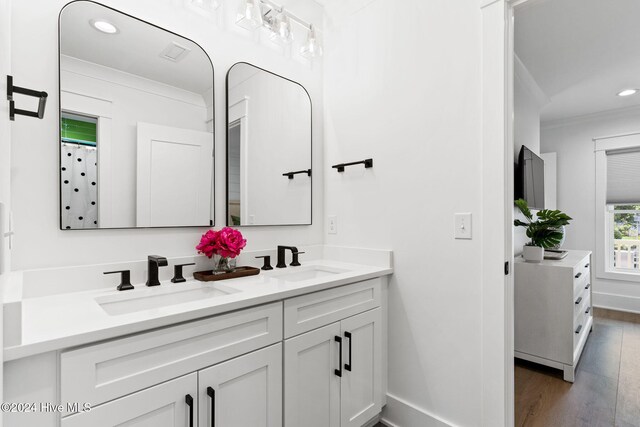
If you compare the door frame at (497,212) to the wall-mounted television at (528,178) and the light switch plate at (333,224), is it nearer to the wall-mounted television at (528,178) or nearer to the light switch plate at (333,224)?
the light switch plate at (333,224)

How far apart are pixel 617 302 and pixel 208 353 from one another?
16.1 feet

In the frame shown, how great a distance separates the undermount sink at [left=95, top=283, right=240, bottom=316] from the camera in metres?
1.22

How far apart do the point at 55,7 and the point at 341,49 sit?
1446mm

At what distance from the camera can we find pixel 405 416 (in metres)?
1.70

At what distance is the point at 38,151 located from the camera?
120 centimetres

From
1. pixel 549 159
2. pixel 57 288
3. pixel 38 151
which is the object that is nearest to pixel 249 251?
pixel 57 288

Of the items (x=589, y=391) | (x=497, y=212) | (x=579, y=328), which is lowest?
(x=589, y=391)

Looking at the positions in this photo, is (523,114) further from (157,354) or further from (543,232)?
(157,354)

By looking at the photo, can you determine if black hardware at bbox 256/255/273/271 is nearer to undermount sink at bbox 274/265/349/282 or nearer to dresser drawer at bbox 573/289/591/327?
undermount sink at bbox 274/265/349/282

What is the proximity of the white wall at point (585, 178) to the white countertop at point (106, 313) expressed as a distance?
4085mm

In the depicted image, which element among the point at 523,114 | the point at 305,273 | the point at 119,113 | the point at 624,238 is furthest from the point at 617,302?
the point at 119,113

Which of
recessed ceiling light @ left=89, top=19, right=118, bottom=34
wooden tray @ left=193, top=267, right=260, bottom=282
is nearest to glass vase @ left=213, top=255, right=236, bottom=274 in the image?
wooden tray @ left=193, top=267, right=260, bottom=282

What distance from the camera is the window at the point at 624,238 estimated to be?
3914 millimetres

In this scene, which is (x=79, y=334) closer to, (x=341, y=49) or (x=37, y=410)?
(x=37, y=410)
